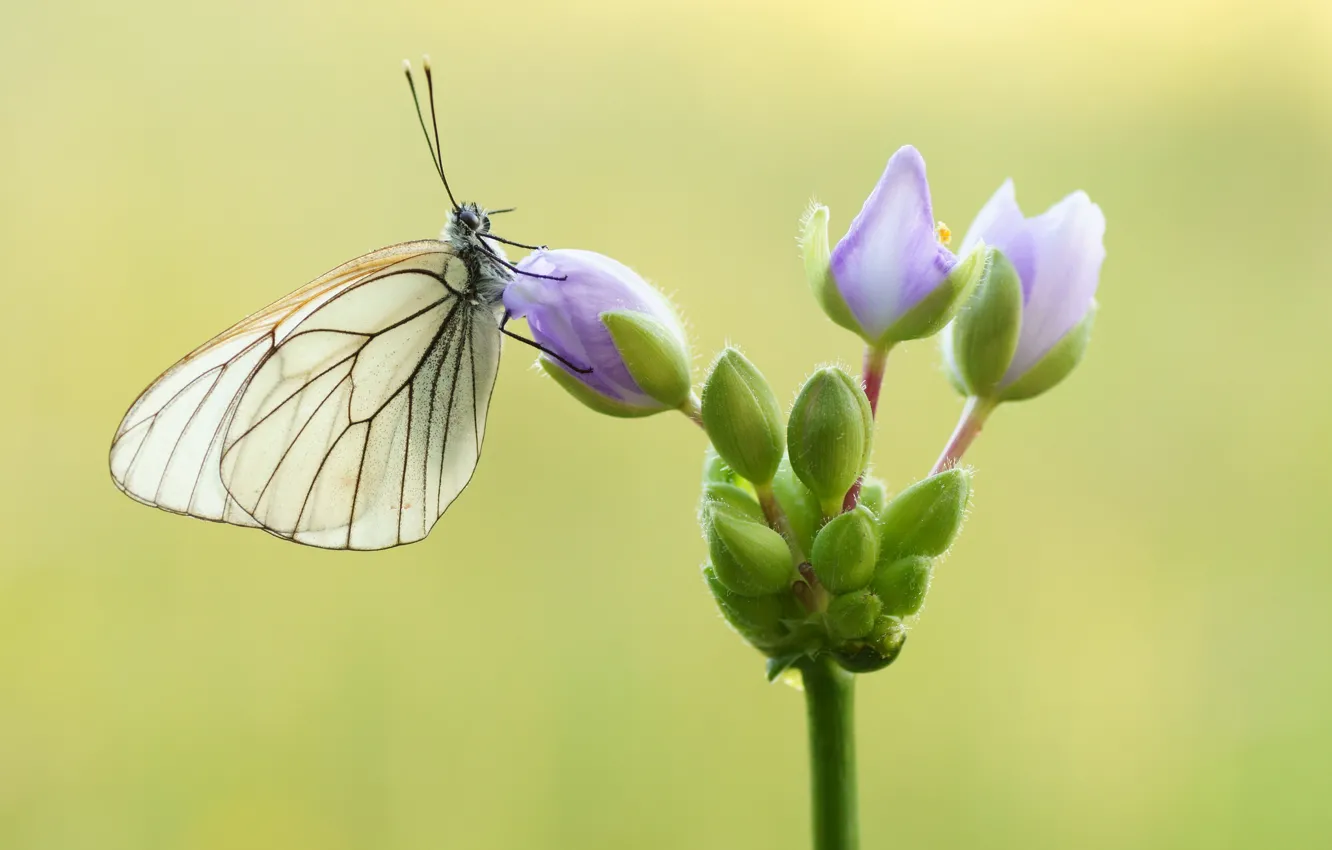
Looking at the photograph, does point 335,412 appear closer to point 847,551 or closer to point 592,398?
point 592,398

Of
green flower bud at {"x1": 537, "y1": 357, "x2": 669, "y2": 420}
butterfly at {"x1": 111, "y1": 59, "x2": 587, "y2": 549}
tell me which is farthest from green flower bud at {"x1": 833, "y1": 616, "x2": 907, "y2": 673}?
butterfly at {"x1": 111, "y1": 59, "x2": 587, "y2": 549}

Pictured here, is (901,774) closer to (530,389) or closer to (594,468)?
(594,468)

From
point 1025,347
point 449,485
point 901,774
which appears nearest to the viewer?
point 1025,347

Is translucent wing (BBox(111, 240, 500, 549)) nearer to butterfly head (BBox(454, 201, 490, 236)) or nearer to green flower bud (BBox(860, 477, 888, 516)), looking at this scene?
butterfly head (BBox(454, 201, 490, 236))

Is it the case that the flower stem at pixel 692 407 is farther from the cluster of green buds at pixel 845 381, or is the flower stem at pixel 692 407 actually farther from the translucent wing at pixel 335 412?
the translucent wing at pixel 335 412

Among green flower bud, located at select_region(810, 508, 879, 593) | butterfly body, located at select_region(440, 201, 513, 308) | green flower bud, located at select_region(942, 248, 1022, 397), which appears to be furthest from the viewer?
butterfly body, located at select_region(440, 201, 513, 308)

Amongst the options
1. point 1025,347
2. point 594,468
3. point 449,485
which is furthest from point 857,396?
point 594,468
